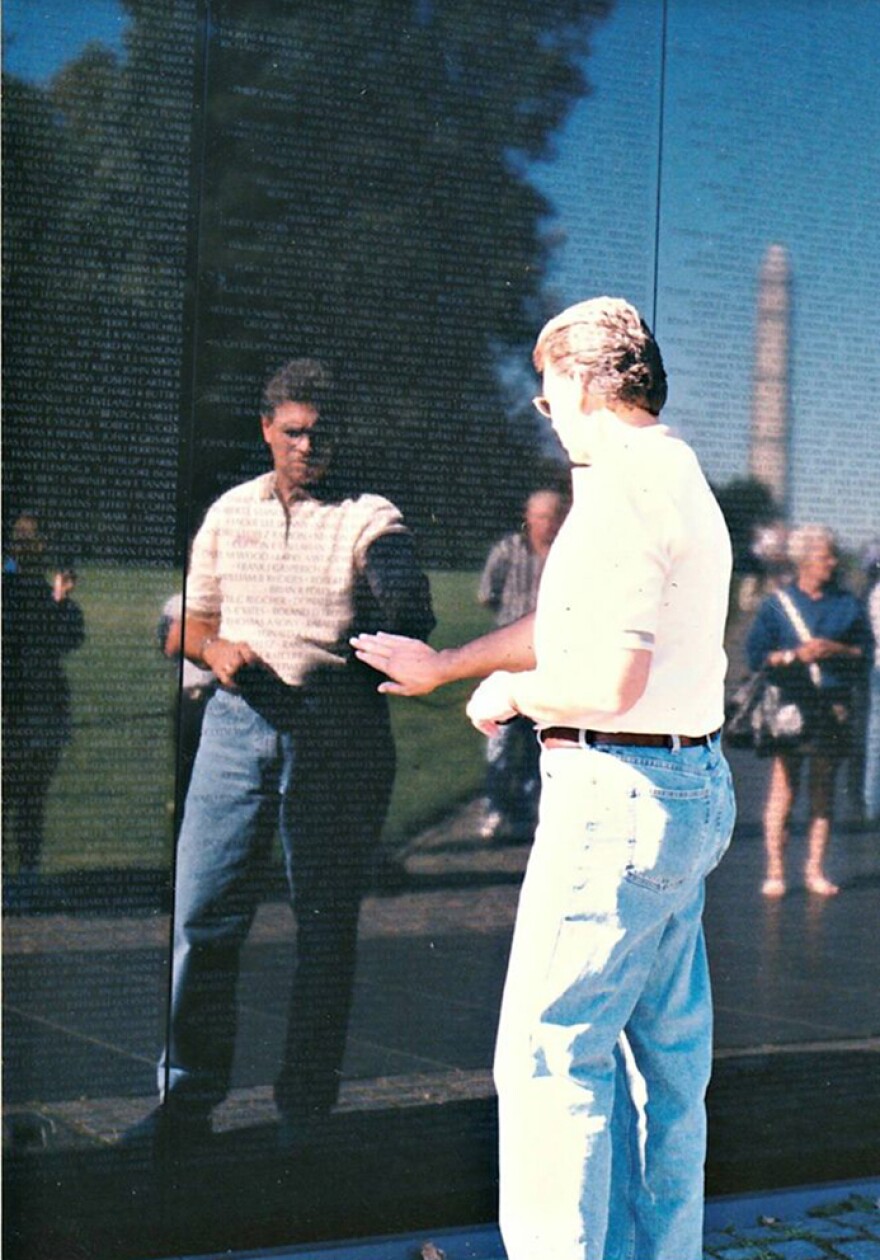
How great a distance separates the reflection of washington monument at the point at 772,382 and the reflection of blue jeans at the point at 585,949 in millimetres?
1281

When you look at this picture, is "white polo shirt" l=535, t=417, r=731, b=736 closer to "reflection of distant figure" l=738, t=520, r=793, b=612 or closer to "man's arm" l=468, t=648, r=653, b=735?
"man's arm" l=468, t=648, r=653, b=735

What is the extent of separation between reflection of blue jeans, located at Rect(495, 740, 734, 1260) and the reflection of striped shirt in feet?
2.86

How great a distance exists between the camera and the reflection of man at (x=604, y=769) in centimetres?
334

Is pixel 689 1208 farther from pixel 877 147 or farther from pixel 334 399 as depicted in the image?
pixel 877 147

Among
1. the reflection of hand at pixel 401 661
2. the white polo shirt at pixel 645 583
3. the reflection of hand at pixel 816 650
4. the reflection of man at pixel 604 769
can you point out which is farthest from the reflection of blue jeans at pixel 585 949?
the reflection of hand at pixel 816 650

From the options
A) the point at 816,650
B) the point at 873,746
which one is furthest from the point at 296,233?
the point at 873,746

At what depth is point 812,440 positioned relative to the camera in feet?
15.5

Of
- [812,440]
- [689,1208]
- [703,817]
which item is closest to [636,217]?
[812,440]

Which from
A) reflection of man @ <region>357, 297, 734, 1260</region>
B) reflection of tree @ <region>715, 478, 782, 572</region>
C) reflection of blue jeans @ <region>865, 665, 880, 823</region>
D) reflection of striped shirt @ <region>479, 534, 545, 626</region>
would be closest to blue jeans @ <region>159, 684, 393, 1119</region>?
reflection of striped shirt @ <region>479, 534, 545, 626</region>

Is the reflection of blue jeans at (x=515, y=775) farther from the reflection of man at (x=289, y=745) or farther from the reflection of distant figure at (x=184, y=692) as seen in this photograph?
the reflection of distant figure at (x=184, y=692)

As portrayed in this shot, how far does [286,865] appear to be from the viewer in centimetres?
418

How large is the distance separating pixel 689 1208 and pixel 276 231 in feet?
7.62

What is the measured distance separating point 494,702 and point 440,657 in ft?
2.22

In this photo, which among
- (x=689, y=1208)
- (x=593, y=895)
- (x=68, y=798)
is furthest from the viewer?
(x=68, y=798)
